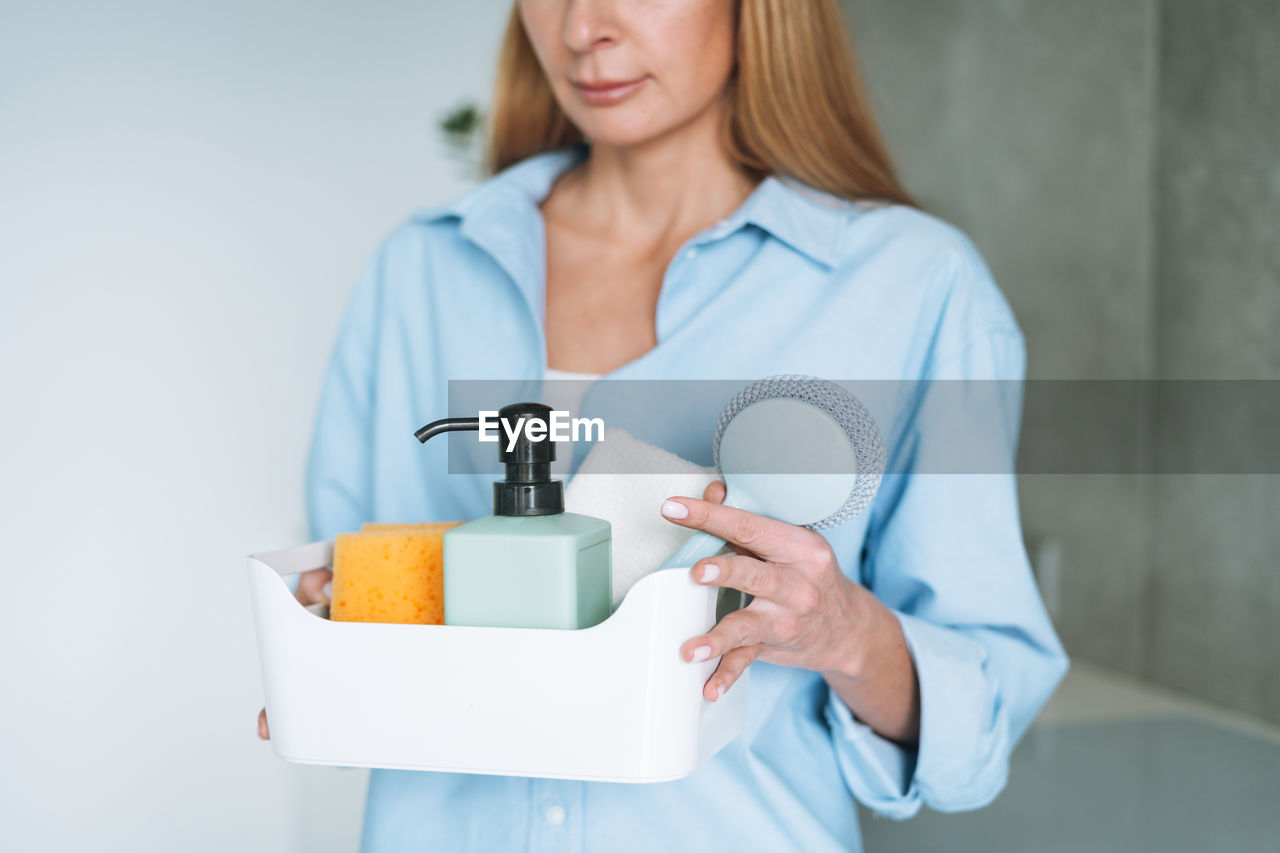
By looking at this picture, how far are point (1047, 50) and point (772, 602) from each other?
6.60 ft

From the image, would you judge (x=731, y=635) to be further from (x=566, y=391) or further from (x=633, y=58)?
(x=633, y=58)

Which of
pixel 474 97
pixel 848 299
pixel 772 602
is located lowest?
pixel 772 602

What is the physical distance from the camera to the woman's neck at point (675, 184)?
760 mm

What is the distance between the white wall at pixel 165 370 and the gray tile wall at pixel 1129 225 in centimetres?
103

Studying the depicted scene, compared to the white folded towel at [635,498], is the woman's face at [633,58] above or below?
above

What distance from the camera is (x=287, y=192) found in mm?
1918

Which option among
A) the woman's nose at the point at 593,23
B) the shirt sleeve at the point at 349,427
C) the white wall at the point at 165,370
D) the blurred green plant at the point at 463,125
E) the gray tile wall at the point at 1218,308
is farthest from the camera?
the blurred green plant at the point at 463,125

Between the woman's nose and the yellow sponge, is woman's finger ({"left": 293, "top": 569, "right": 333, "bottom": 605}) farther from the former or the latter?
the woman's nose

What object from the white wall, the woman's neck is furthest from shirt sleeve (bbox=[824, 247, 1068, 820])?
the white wall

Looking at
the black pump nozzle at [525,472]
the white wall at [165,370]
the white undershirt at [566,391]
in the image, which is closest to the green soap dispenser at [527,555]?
the black pump nozzle at [525,472]

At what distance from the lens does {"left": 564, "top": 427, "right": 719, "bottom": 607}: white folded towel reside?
0.47 metres

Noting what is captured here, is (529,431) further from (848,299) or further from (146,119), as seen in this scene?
(146,119)

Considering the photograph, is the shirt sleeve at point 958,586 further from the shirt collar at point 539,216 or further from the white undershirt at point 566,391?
the white undershirt at point 566,391

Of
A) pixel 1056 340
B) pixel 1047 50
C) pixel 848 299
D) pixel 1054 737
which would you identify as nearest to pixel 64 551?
pixel 848 299
